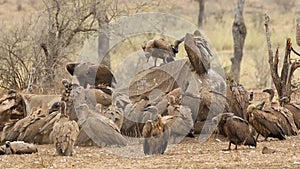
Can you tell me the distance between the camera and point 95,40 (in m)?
19.8

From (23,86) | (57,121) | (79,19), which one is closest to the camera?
(57,121)

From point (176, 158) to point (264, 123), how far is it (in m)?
2.08

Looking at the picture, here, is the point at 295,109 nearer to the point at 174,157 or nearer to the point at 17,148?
the point at 174,157

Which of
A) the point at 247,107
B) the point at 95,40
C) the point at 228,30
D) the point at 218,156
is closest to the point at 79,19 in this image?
the point at 95,40

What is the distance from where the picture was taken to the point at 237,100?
496 inches

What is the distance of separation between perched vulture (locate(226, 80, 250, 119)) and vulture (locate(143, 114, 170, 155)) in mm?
1842

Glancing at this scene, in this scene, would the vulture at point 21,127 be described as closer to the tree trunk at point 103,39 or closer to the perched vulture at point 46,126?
the perched vulture at point 46,126

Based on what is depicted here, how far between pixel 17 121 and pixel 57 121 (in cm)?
138

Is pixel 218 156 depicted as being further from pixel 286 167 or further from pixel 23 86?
pixel 23 86

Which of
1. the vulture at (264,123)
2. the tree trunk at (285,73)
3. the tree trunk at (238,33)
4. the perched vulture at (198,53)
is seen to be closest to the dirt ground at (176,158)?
the vulture at (264,123)

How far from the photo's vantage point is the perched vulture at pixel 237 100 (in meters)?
12.5

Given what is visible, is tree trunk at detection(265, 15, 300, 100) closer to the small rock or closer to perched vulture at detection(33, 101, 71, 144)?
the small rock

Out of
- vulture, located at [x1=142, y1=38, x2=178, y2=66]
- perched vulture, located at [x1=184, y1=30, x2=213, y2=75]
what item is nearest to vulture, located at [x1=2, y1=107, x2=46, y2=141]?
perched vulture, located at [x1=184, y1=30, x2=213, y2=75]

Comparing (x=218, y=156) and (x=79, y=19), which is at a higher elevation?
(x=79, y=19)
